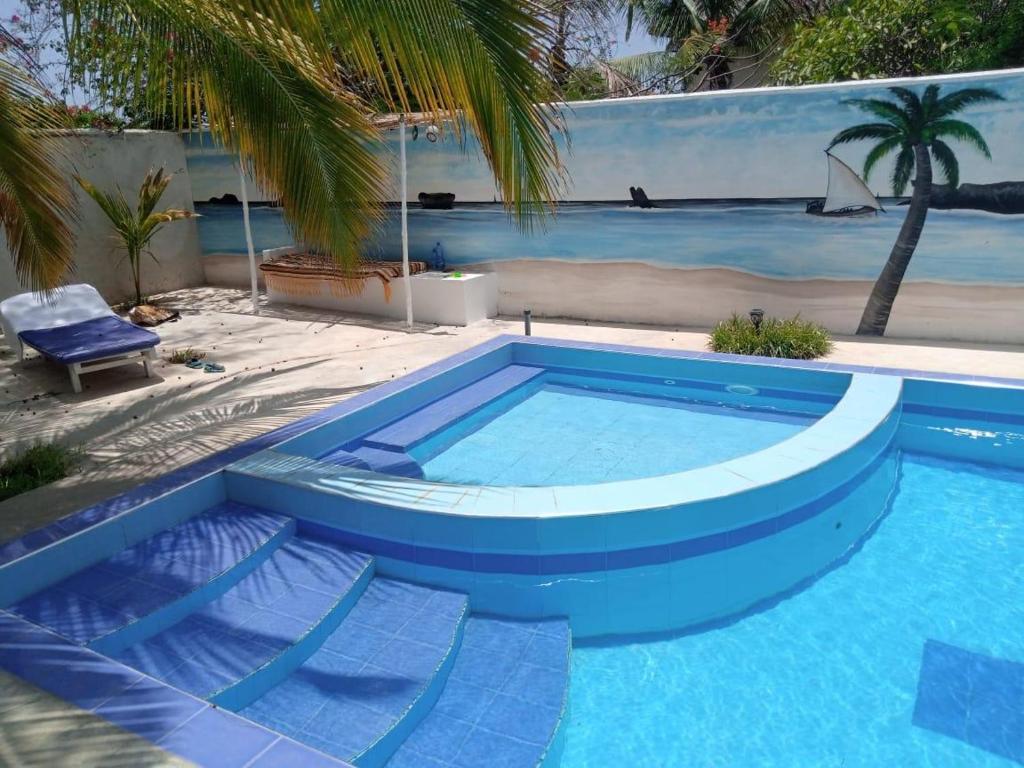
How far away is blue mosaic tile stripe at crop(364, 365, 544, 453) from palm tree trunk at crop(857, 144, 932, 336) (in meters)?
4.13

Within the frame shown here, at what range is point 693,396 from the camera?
7.79m

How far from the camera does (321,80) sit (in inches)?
181

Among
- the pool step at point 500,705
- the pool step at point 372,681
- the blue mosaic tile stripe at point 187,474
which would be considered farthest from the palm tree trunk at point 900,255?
the pool step at point 372,681

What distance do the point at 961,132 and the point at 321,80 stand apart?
278 inches

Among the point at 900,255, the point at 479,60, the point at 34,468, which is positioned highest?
the point at 479,60

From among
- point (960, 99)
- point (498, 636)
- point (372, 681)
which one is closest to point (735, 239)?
point (960, 99)

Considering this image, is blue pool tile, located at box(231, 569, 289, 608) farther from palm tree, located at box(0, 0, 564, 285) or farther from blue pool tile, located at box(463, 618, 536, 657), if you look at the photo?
palm tree, located at box(0, 0, 564, 285)

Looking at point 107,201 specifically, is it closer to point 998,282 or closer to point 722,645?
point 722,645

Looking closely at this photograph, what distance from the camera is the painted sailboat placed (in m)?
8.48

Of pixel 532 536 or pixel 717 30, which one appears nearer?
pixel 532 536

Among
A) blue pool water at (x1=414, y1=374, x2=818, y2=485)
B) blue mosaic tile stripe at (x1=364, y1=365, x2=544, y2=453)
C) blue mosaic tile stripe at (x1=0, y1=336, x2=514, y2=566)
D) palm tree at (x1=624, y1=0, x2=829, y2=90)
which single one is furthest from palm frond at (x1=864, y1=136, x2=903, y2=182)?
palm tree at (x1=624, y1=0, x2=829, y2=90)

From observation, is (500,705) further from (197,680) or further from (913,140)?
(913,140)

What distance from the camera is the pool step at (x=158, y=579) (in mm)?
3768

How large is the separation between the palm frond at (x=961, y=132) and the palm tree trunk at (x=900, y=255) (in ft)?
0.68
